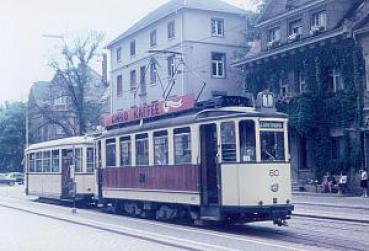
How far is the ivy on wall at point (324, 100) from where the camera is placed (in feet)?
96.5

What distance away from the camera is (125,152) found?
20.0m

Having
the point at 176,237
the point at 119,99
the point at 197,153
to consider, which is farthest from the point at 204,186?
the point at 119,99

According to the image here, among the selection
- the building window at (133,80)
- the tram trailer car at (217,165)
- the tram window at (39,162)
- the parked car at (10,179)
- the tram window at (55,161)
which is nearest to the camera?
the tram trailer car at (217,165)

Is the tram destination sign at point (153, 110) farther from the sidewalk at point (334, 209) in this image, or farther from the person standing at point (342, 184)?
the person standing at point (342, 184)

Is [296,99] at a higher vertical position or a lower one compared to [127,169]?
higher

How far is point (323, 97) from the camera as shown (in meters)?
31.6

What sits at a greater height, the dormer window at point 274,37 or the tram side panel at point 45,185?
the dormer window at point 274,37

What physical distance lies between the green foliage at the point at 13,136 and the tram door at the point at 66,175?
161 ft

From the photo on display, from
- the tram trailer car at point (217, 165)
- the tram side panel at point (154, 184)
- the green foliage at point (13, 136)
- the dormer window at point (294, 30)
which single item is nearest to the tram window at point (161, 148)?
the tram trailer car at point (217, 165)

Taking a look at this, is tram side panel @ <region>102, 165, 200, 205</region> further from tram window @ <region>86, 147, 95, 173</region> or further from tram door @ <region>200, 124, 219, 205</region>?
tram window @ <region>86, 147, 95, 173</region>

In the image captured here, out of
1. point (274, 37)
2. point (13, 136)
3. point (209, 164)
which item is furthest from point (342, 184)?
point (13, 136)

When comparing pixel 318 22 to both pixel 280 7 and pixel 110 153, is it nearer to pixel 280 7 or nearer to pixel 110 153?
pixel 280 7

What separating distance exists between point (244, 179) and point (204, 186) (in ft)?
4.87

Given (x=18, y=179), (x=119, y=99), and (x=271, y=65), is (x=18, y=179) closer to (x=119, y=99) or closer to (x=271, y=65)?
(x=119, y=99)
